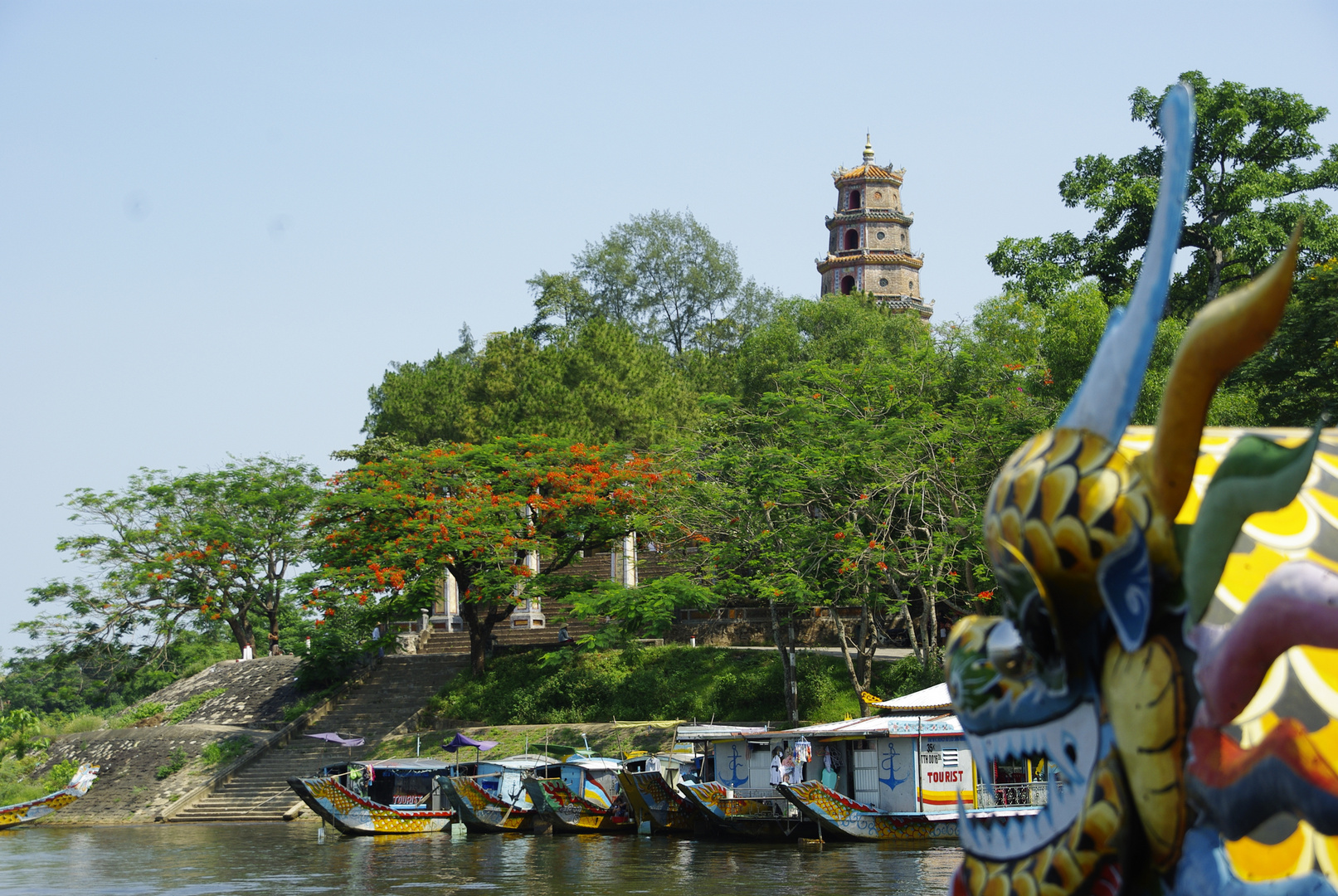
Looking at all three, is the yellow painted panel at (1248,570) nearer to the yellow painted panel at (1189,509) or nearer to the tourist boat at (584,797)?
the yellow painted panel at (1189,509)

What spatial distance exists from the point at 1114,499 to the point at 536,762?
24.4 meters

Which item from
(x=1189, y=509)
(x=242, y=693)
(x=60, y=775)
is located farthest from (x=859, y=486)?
(x=1189, y=509)

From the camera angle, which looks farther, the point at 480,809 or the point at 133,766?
the point at 133,766

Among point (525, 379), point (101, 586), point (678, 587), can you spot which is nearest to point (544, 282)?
point (525, 379)

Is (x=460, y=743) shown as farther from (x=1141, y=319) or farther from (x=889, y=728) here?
(x=1141, y=319)

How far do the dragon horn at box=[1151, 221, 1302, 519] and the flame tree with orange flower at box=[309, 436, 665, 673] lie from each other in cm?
2765

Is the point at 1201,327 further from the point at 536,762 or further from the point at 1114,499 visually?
the point at 536,762

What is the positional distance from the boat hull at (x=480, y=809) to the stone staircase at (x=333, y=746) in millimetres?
6354

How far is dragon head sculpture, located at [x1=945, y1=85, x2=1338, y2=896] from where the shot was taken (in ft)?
10.2

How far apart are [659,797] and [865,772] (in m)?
4.59

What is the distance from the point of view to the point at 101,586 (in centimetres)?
3719

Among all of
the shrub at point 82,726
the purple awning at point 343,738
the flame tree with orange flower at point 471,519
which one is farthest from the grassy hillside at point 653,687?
the shrub at point 82,726

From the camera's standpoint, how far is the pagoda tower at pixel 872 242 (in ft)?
176

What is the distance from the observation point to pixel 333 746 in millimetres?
32906
